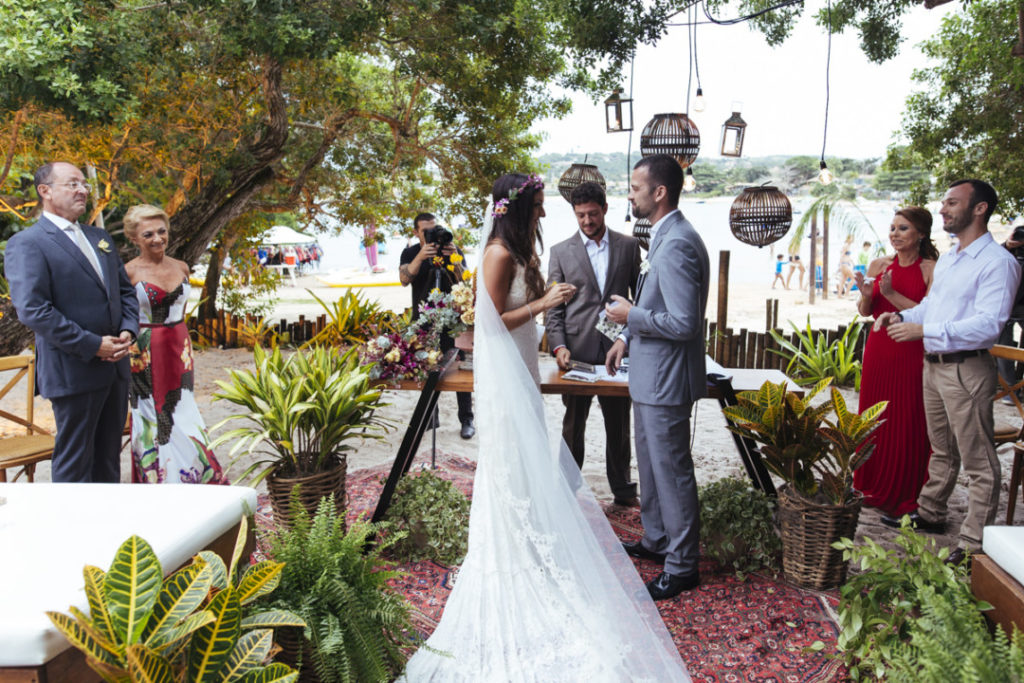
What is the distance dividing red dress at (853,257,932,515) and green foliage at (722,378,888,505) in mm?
1179

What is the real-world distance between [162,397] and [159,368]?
183 mm

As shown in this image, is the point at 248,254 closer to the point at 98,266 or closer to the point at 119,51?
the point at 119,51

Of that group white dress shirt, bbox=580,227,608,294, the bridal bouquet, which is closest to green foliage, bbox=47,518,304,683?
the bridal bouquet

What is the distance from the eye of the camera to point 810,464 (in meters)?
3.67

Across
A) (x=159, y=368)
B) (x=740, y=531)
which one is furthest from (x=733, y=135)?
(x=159, y=368)

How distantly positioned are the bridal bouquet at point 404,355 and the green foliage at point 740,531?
1739 mm

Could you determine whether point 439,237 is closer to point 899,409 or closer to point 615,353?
point 615,353

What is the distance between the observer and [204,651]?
5.22 ft

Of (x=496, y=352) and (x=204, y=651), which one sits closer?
(x=204, y=651)

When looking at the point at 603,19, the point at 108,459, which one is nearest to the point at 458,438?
the point at 108,459

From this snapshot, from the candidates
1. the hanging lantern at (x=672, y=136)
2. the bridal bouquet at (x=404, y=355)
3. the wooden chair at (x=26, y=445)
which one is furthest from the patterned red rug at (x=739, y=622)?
the hanging lantern at (x=672, y=136)

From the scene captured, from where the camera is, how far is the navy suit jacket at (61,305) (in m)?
3.62

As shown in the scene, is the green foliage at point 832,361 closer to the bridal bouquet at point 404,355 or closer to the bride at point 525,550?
the bridal bouquet at point 404,355

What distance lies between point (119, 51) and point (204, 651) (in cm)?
492
